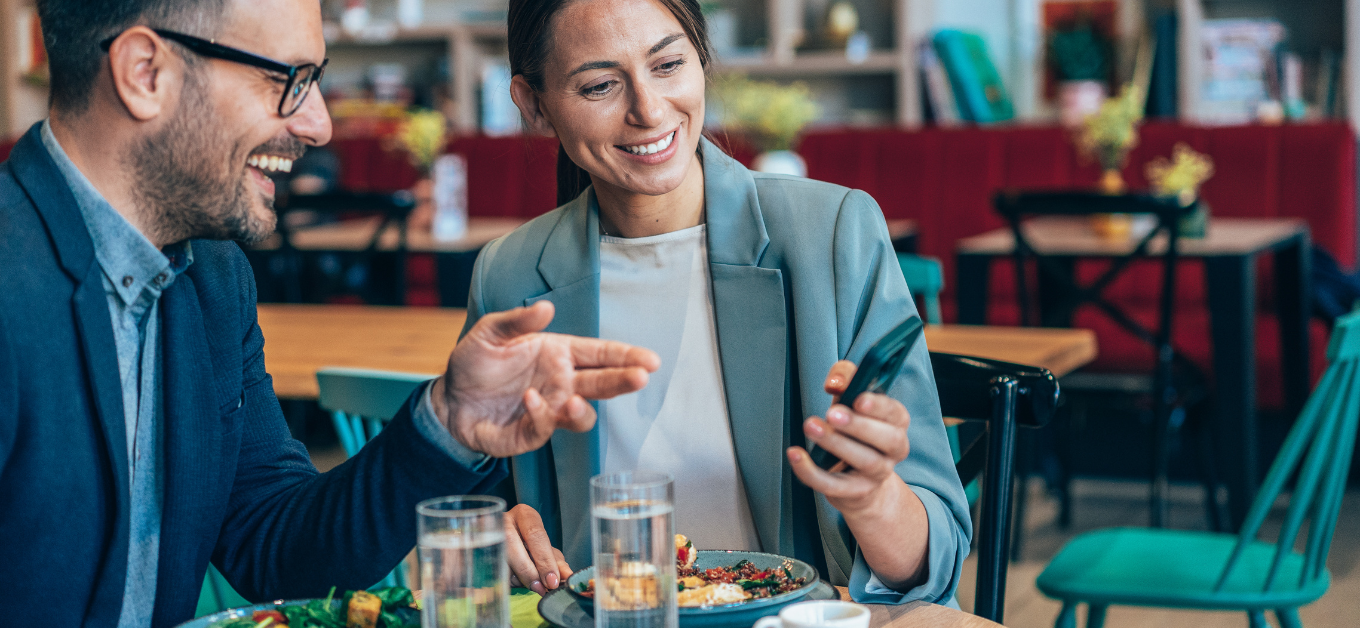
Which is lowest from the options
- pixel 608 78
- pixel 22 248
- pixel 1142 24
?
pixel 22 248

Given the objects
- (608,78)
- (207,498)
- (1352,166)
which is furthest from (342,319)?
A: (1352,166)

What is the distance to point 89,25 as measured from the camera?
3.11 feet

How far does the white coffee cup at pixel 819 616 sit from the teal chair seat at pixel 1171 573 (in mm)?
1063

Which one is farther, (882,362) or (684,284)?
(684,284)

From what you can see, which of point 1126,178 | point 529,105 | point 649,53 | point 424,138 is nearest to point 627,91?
point 649,53

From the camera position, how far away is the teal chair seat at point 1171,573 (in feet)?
5.67

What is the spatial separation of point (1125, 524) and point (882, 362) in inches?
110

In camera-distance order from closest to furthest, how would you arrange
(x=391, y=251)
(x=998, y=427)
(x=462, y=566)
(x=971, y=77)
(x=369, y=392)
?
(x=462, y=566), (x=998, y=427), (x=369, y=392), (x=391, y=251), (x=971, y=77)

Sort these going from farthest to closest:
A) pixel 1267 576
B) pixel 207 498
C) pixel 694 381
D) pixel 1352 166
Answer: pixel 1352 166 < pixel 1267 576 < pixel 694 381 < pixel 207 498

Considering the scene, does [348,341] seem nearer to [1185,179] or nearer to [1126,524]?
[1126,524]

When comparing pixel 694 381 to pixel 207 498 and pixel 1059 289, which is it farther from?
pixel 1059 289

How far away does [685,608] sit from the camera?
0.91 m

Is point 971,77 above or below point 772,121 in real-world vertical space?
above

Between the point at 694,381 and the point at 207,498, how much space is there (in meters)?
0.52
